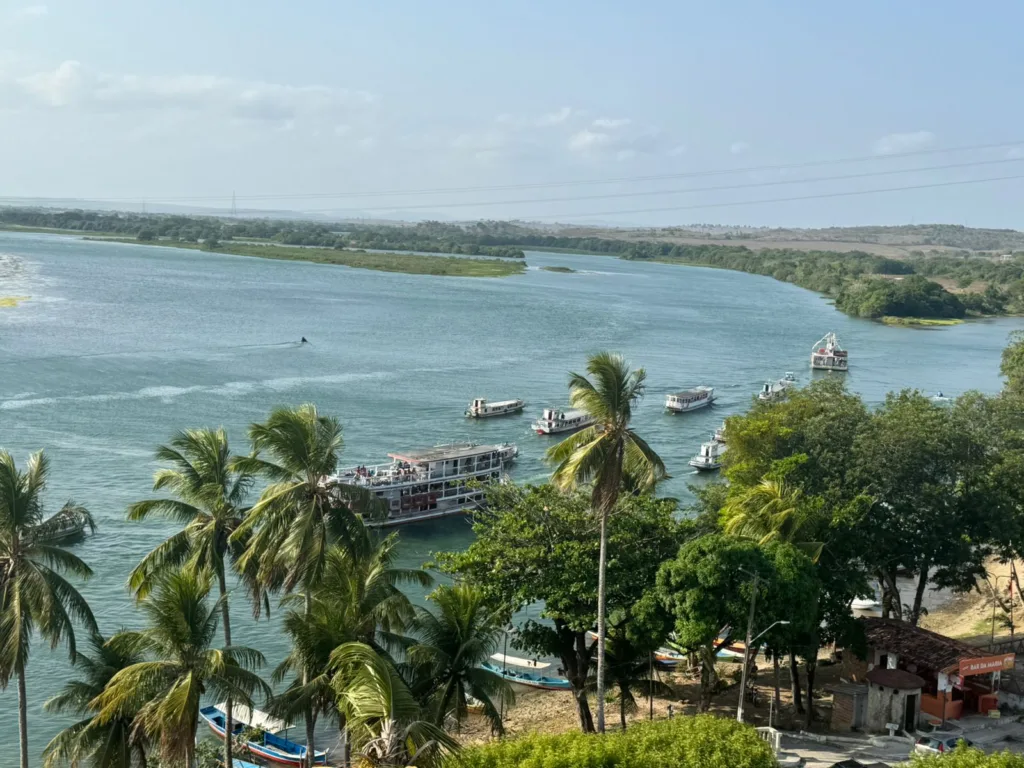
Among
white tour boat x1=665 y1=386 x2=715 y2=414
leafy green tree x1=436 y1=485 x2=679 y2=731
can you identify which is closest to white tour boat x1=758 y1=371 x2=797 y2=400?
white tour boat x1=665 y1=386 x2=715 y2=414

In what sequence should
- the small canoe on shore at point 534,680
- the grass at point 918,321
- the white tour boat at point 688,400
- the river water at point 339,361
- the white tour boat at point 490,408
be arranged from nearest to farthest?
1. the small canoe on shore at point 534,680
2. the river water at point 339,361
3. the white tour boat at point 490,408
4. the white tour boat at point 688,400
5. the grass at point 918,321

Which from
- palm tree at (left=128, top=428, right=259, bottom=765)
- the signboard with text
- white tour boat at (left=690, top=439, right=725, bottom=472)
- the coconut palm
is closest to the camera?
palm tree at (left=128, top=428, right=259, bottom=765)

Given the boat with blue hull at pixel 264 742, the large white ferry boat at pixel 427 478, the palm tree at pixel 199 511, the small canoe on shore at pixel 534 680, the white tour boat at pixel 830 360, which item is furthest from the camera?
the white tour boat at pixel 830 360

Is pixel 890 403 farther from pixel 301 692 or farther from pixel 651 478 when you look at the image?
pixel 301 692

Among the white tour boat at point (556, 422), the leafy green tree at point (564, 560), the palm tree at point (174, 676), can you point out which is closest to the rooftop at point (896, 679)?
the leafy green tree at point (564, 560)

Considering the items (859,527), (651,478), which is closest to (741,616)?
(651,478)

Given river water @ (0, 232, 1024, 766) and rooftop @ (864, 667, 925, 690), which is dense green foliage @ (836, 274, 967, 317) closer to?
river water @ (0, 232, 1024, 766)

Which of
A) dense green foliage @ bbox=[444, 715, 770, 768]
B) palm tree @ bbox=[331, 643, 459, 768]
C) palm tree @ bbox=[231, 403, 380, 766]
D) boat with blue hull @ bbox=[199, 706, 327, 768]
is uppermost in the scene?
palm tree @ bbox=[231, 403, 380, 766]

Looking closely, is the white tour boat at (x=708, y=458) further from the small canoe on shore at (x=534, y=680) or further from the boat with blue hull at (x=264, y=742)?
the boat with blue hull at (x=264, y=742)
